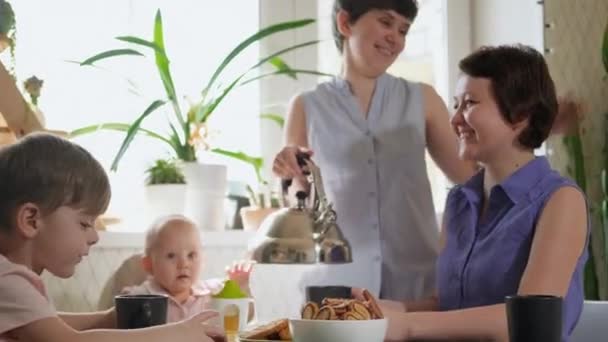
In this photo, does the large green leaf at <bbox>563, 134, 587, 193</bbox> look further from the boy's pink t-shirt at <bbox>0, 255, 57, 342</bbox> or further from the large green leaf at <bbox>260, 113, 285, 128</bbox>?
the boy's pink t-shirt at <bbox>0, 255, 57, 342</bbox>

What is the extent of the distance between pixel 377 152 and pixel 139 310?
89 cm

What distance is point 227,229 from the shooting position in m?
2.86

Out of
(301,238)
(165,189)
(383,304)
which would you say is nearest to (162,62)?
(165,189)

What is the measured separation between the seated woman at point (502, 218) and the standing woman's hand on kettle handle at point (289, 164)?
0.28m

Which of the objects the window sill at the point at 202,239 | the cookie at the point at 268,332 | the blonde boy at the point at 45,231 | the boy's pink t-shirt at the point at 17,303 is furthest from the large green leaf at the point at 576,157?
the boy's pink t-shirt at the point at 17,303

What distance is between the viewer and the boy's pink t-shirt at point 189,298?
2.25m

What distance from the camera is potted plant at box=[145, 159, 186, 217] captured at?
8.42 feet

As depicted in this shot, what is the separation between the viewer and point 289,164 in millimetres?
1792

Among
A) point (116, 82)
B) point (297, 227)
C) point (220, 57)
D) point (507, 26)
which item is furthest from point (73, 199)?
point (507, 26)

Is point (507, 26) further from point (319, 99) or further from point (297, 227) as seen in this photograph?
point (297, 227)

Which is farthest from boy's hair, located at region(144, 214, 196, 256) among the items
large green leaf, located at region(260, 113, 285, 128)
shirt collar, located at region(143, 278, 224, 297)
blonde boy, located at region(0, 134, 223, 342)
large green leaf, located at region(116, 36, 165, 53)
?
blonde boy, located at region(0, 134, 223, 342)

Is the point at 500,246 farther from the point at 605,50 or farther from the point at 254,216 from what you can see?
the point at 605,50

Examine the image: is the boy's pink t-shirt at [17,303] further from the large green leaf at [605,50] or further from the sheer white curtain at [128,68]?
the large green leaf at [605,50]

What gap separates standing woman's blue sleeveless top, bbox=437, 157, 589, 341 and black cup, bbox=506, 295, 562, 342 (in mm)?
472
